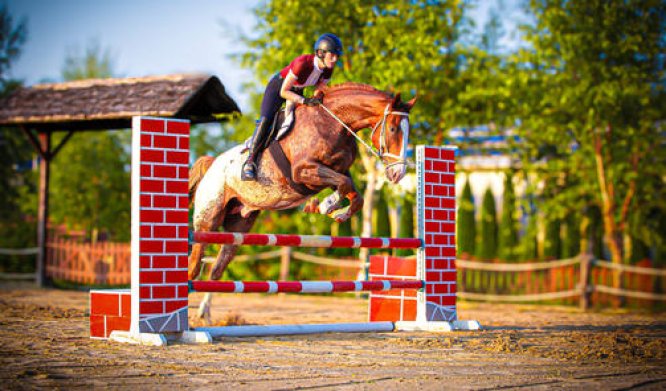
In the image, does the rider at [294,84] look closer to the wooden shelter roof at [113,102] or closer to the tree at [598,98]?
the wooden shelter roof at [113,102]

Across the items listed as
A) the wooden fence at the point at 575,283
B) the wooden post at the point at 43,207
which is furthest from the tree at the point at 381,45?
the wooden post at the point at 43,207

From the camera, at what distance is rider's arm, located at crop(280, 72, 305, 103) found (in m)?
6.33

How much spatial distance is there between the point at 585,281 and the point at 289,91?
888 centimetres

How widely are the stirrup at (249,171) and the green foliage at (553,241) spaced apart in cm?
1345

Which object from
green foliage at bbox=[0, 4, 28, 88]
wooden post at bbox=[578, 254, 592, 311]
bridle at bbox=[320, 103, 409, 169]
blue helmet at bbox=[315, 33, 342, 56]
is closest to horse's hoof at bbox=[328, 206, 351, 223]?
bridle at bbox=[320, 103, 409, 169]

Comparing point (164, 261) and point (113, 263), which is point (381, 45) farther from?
point (164, 261)

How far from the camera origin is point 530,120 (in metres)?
13.6

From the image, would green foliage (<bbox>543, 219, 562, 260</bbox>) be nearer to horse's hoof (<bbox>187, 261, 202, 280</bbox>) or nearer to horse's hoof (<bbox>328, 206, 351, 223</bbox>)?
horse's hoof (<bbox>187, 261, 202, 280</bbox>)

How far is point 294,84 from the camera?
20.9 feet

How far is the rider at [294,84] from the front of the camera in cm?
622

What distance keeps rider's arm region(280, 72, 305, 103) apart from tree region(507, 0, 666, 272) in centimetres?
751

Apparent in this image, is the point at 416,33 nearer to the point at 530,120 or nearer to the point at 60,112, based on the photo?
the point at 530,120

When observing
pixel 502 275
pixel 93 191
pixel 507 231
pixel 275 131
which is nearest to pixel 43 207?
pixel 93 191

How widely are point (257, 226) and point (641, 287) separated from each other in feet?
25.4
